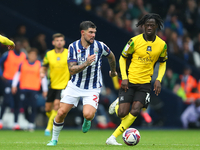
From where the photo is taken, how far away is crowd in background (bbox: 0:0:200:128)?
16312 millimetres

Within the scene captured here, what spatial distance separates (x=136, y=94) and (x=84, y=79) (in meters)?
1.00

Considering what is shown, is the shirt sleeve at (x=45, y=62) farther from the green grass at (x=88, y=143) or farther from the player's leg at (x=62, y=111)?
the player's leg at (x=62, y=111)

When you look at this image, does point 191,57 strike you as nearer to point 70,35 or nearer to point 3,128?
point 70,35

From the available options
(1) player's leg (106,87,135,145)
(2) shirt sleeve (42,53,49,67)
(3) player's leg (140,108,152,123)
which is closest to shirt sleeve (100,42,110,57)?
(1) player's leg (106,87,135,145)

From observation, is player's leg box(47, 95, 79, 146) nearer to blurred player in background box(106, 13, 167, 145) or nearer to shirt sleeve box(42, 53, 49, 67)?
blurred player in background box(106, 13, 167, 145)

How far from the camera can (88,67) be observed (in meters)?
7.46

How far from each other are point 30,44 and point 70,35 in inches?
71.0

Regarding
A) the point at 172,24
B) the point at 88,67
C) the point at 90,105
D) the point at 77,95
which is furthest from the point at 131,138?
the point at 172,24

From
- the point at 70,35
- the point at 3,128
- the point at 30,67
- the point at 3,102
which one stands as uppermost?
the point at 70,35

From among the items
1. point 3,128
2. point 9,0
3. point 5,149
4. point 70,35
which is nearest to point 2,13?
point 9,0

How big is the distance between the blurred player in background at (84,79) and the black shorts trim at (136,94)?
0.59 meters

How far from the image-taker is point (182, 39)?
18797 millimetres

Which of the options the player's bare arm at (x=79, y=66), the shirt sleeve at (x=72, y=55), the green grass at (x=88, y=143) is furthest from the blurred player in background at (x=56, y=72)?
the player's bare arm at (x=79, y=66)

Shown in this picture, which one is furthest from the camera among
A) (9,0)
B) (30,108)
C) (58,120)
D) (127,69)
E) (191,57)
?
(191,57)
